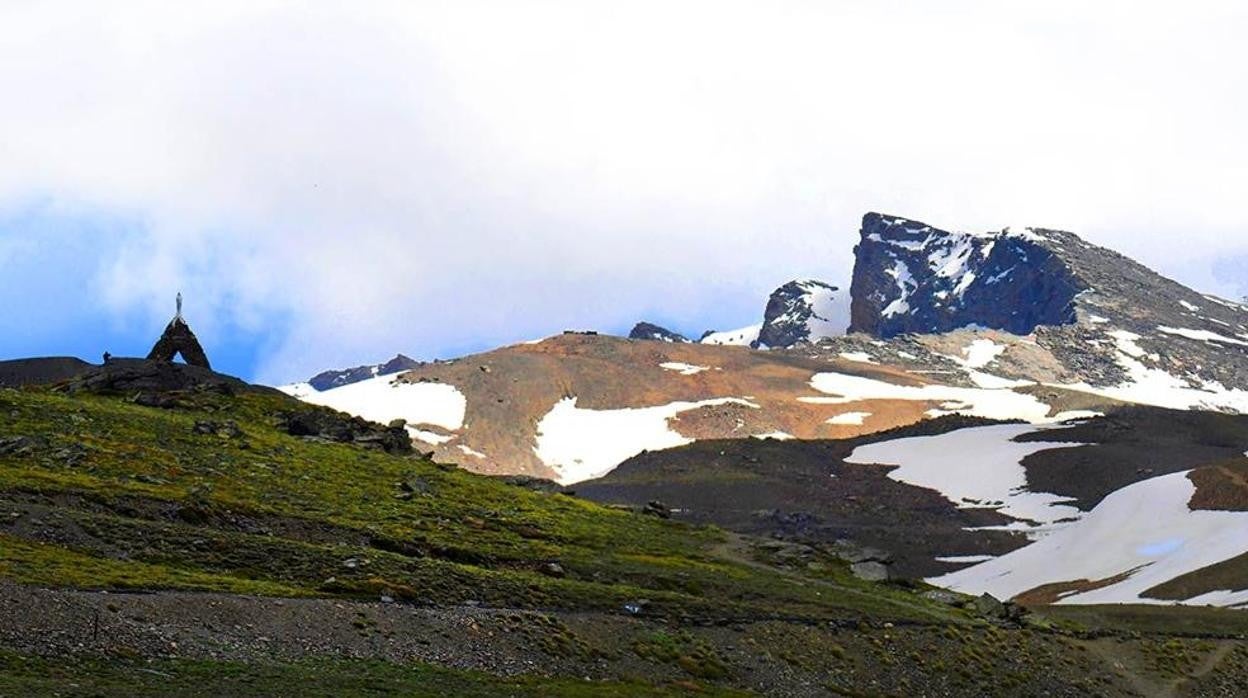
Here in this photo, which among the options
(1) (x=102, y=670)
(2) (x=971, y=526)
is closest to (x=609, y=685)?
(1) (x=102, y=670)

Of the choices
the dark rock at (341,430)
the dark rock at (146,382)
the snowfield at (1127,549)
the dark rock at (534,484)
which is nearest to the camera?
the dark rock at (146,382)

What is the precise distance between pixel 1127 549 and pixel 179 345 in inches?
3782

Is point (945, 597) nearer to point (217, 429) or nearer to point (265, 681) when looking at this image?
point (217, 429)

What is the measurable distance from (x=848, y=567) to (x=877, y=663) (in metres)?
34.3

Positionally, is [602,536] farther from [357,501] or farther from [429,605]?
[429,605]

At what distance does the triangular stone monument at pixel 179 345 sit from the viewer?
133 meters

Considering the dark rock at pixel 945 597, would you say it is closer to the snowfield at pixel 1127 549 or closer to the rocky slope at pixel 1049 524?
the rocky slope at pixel 1049 524

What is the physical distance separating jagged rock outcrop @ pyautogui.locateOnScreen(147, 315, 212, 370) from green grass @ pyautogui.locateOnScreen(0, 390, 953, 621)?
824 inches

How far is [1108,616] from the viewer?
101 meters

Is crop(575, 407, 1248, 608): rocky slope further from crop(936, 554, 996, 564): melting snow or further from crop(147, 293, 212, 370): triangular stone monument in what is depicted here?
crop(147, 293, 212, 370): triangular stone monument

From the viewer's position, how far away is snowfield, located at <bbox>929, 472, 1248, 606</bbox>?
429 feet

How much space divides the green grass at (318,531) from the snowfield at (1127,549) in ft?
144

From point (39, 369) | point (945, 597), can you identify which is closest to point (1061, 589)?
point (945, 597)

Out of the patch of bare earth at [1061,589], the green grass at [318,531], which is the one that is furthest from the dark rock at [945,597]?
the patch of bare earth at [1061,589]
